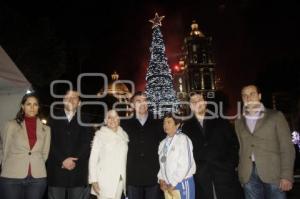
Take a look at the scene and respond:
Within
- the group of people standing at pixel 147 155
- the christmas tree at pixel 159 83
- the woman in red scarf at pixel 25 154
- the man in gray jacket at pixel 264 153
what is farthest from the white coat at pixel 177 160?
the christmas tree at pixel 159 83

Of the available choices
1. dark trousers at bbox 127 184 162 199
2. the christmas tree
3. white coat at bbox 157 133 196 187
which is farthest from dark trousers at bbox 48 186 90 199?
the christmas tree

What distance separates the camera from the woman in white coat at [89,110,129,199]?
4.77 meters

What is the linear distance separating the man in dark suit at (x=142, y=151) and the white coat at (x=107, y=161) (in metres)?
0.14

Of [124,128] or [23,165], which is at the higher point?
[124,128]

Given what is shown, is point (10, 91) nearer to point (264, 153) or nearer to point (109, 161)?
point (109, 161)

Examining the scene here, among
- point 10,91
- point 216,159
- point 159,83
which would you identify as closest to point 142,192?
point 216,159

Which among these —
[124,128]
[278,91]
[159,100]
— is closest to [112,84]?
[159,100]

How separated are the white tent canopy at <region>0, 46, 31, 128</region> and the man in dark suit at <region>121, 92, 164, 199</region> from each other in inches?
73.3

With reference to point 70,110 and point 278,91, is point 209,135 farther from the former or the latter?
point 278,91

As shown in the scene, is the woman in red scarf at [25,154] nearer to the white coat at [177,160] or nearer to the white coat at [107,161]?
the white coat at [107,161]

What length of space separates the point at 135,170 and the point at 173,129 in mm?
783

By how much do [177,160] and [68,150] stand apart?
1.50 meters

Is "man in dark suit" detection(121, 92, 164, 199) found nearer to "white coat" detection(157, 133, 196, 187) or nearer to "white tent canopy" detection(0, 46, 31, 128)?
"white coat" detection(157, 133, 196, 187)

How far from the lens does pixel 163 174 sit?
15.8ft
